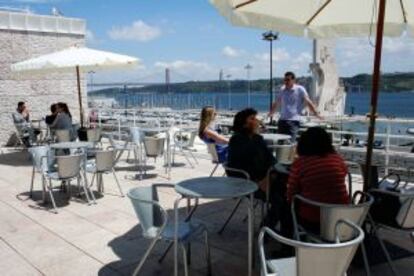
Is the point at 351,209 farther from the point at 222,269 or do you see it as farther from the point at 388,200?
the point at 222,269

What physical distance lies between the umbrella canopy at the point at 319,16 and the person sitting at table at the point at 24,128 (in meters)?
6.86

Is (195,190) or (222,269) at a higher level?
(195,190)

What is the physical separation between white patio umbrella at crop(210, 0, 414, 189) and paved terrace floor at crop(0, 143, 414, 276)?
51.6 inches

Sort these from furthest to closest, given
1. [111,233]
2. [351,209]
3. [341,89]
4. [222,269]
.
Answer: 1. [341,89]
2. [111,233]
3. [222,269]
4. [351,209]

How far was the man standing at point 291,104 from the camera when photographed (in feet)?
22.7

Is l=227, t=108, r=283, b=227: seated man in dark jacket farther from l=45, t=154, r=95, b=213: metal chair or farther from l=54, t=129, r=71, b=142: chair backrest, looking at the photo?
l=54, t=129, r=71, b=142: chair backrest

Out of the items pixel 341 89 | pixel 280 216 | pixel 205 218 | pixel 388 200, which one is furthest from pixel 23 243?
pixel 341 89

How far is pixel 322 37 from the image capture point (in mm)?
4828

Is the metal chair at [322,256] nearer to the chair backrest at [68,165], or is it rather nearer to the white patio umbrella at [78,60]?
the chair backrest at [68,165]

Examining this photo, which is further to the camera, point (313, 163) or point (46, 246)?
point (46, 246)

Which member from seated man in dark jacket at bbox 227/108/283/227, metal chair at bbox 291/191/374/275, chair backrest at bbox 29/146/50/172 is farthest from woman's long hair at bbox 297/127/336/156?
chair backrest at bbox 29/146/50/172

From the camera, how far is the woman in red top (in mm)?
2980

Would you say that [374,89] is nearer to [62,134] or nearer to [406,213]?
[406,213]

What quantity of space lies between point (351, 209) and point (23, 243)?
10.0 ft
